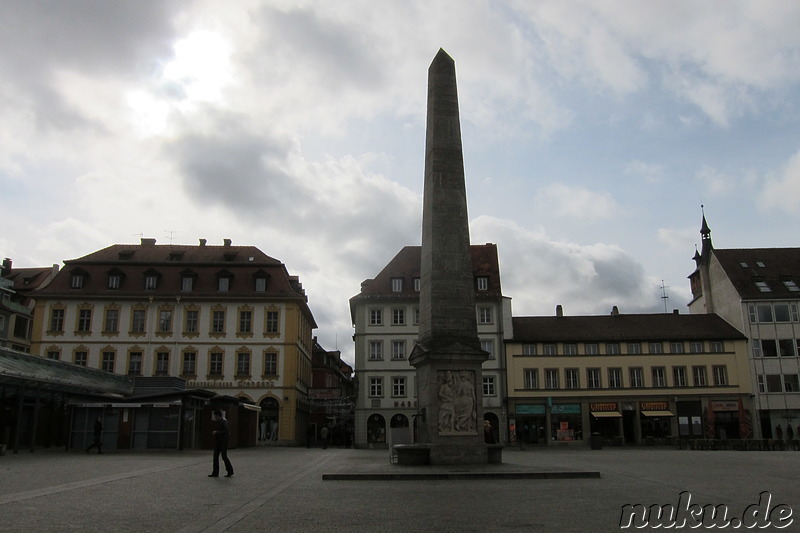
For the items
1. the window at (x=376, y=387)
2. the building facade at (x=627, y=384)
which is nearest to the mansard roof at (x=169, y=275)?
the window at (x=376, y=387)

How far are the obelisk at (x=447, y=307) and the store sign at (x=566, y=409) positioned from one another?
1296 inches

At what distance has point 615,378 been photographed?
5259 centimetres

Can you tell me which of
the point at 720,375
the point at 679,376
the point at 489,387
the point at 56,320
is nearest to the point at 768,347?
the point at 720,375

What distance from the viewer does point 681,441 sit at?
41312 mm

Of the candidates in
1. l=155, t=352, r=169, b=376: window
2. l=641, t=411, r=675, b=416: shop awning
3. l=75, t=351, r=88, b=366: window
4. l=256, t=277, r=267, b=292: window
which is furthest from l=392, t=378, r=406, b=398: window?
l=75, t=351, r=88, b=366: window

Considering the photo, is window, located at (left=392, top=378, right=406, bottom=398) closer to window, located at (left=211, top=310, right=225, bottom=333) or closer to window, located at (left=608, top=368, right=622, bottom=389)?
window, located at (left=211, top=310, right=225, bottom=333)

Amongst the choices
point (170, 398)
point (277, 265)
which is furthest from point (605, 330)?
point (170, 398)

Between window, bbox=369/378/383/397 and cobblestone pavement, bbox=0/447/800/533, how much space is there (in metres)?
32.3

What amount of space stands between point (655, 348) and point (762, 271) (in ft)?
35.3

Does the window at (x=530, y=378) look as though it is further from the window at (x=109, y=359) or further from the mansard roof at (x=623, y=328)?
the window at (x=109, y=359)

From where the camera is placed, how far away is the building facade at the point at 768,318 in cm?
5169

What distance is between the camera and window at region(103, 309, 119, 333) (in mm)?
49406

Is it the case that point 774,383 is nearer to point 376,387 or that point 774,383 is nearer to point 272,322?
point 376,387

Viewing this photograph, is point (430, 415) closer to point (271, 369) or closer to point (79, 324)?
point (271, 369)
